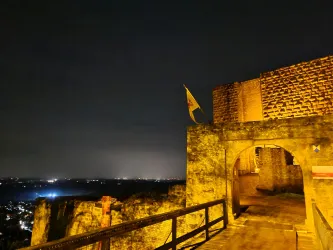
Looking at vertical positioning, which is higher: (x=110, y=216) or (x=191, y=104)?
(x=191, y=104)

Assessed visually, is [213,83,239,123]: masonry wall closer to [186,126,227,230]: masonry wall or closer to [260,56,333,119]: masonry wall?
[260,56,333,119]: masonry wall

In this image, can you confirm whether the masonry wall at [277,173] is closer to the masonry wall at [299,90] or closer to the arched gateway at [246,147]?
the masonry wall at [299,90]

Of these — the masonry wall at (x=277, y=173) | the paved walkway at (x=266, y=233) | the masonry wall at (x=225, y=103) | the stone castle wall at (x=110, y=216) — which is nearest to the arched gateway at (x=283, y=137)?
the paved walkway at (x=266, y=233)

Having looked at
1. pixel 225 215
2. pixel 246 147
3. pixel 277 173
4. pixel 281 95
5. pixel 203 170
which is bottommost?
pixel 225 215

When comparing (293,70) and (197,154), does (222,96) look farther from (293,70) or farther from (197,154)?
(197,154)

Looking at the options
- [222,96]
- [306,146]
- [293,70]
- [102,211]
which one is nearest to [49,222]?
[102,211]

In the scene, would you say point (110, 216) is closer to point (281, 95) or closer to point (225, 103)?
point (225, 103)

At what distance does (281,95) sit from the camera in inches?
537

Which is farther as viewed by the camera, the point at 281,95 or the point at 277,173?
the point at 277,173

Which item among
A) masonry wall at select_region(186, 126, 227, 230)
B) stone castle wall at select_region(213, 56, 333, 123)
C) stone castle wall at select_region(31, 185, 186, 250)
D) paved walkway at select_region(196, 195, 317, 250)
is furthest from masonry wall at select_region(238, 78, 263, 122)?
masonry wall at select_region(186, 126, 227, 230)

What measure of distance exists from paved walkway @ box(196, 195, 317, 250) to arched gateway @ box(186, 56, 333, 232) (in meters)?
0.63

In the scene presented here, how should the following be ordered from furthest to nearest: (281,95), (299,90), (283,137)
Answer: (281,95), (299,90), (283,137)

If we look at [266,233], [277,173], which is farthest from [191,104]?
[277,173]

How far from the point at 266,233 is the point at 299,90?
27.8 ft
